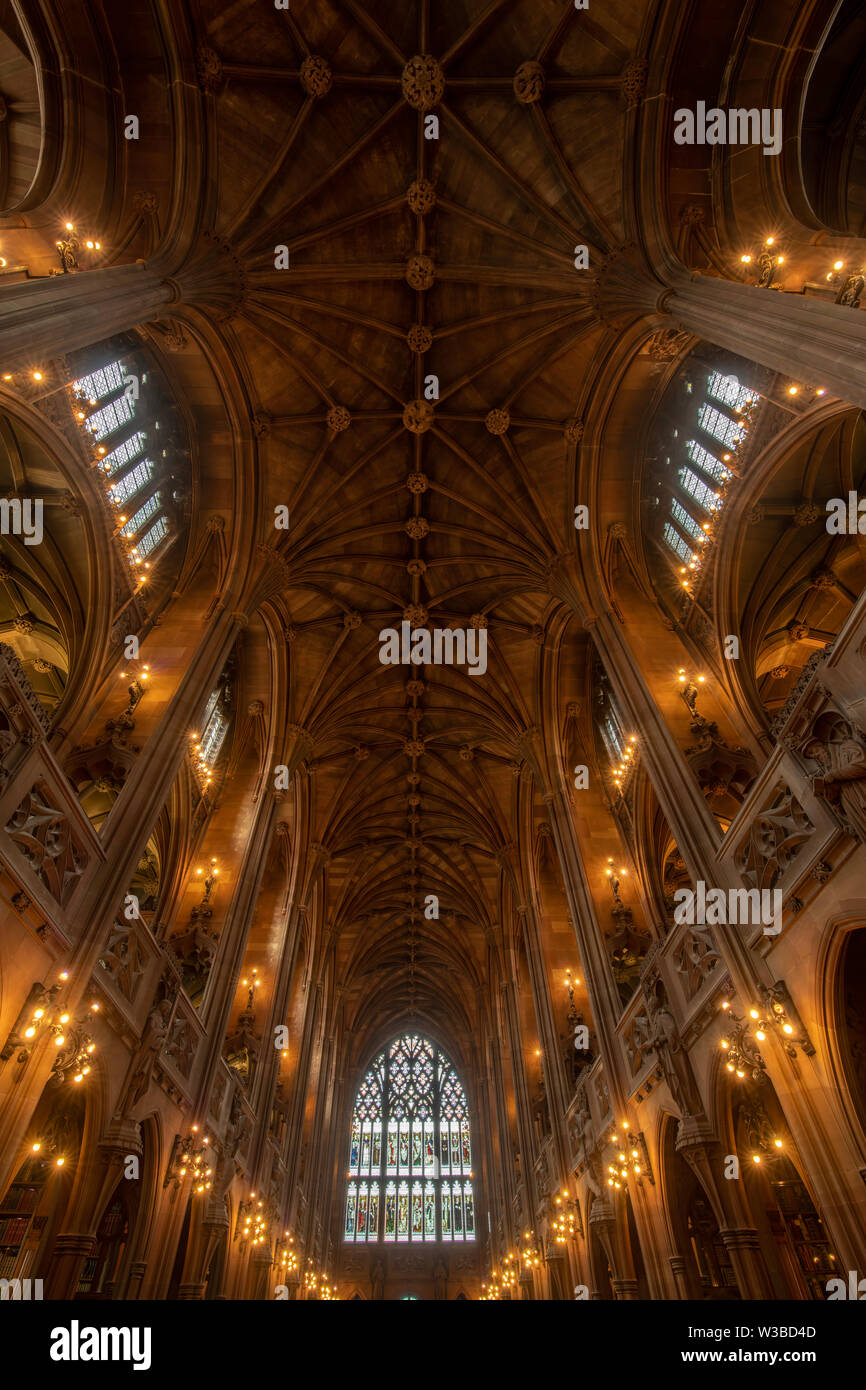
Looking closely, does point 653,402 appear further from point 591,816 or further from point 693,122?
point 591,816

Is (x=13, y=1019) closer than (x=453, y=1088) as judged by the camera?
Yes

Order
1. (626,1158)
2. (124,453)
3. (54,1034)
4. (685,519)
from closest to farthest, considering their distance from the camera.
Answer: (54,1034) → (626,1158) → (124,453) → (685,519)

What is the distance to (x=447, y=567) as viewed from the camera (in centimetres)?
2416

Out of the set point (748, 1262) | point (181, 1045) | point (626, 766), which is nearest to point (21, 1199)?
point (181, 1045)

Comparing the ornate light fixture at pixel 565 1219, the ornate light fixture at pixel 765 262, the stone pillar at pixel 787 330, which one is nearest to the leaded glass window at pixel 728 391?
the ornate light fixture at pixel 765 262

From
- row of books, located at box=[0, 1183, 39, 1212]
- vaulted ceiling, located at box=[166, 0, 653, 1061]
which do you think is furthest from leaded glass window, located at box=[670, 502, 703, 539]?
row of books, located at box=[0, 1183, 39, 1212]

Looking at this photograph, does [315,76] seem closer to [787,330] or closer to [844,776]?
[787,330]

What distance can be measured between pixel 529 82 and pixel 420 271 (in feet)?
14.2

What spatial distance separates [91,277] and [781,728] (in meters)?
12.7

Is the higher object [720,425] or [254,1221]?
[720,425]

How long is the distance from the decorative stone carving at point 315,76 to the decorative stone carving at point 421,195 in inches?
102
